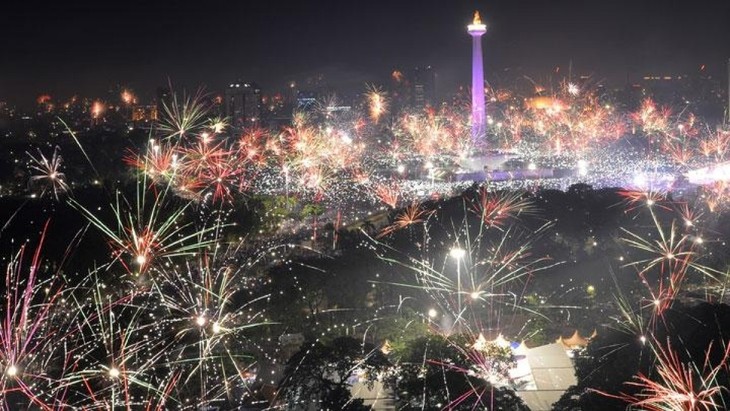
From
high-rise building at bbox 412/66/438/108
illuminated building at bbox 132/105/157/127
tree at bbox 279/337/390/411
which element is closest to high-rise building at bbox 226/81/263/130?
illuminated building at bbox 132/105/157/127

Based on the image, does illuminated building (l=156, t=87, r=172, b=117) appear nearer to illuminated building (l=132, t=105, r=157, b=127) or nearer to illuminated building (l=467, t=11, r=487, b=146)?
illuminated building (l=132, t=105, r=157, b=127)

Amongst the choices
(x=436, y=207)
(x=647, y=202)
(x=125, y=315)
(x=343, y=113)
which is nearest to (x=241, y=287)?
(x=125, y=315)

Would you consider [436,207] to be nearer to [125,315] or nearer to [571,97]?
[125,315]

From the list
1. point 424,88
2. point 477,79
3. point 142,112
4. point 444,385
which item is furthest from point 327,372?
point 424,88

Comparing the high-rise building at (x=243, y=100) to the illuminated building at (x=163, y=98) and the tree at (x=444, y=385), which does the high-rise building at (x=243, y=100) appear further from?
the tree at (x=444, y=385)

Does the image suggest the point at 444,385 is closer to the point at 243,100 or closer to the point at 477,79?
the point at 477,79
